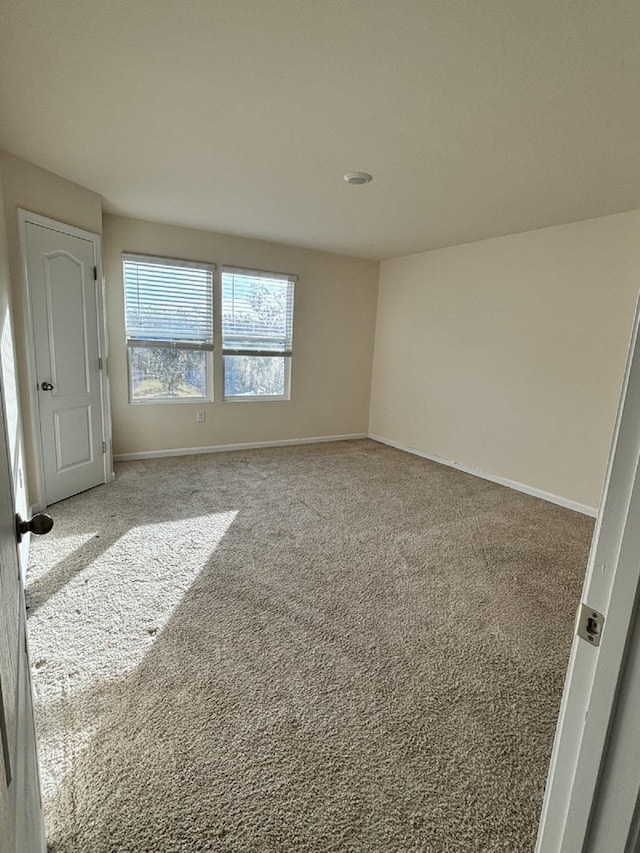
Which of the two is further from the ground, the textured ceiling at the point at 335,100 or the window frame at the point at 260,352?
the textured ceiling at the point at 335,100

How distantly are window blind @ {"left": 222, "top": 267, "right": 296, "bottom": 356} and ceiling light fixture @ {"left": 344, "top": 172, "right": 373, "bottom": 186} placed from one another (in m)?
2.13

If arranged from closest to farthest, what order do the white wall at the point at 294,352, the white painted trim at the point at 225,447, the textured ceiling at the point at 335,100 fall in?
the textured ceiling at the point at 335,100, the white wall at the point at 294,352, the white painted trim at the point at 225,447

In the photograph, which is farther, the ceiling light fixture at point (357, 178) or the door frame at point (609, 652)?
the ceiling light fixture at point (357, 178)

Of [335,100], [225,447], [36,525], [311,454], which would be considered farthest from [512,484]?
[36,525]

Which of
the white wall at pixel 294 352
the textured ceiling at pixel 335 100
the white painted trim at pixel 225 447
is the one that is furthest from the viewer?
the white painted trim at pixel 225 447

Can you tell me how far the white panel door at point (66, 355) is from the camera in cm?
297

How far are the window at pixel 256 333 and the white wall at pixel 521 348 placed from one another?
1.46m

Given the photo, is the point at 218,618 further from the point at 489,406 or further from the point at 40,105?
the point at 489,406

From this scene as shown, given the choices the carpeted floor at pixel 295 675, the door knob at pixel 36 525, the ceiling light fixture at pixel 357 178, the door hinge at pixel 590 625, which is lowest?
the carpeted floor at pixel 295 675

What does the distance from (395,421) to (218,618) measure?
3.96 m

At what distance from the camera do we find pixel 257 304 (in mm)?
4875

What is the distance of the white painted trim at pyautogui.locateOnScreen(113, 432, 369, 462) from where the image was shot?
177 inches

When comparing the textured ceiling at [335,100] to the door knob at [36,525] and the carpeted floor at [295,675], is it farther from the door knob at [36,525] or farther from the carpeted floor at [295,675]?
the carpeted floor at [295,675]

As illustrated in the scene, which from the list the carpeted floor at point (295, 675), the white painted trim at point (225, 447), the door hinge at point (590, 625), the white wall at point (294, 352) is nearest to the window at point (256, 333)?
the white wall at point (294, 352)
